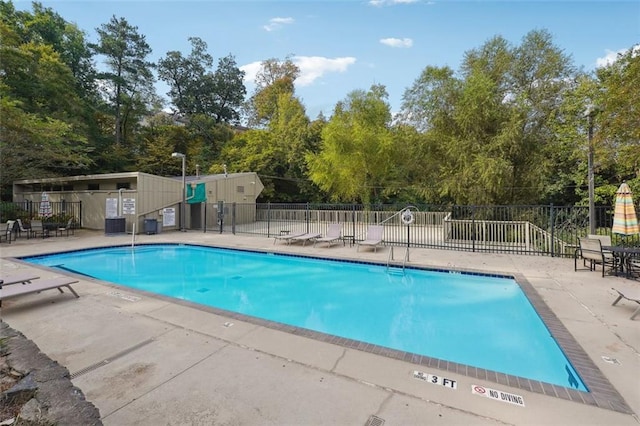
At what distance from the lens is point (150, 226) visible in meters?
13.5

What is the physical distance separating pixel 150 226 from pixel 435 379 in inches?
540

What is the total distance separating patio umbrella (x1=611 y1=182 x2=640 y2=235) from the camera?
6031 mm

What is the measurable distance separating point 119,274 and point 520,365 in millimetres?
8692

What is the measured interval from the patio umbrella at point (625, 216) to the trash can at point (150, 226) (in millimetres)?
15138

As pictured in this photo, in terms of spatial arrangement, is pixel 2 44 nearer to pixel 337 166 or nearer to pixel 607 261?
pixel 337 166

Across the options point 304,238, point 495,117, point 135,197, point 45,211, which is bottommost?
point 304,238

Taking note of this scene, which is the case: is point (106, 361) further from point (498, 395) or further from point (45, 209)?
point (45, 209)

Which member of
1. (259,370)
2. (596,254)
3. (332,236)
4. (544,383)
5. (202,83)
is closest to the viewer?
(544,383)

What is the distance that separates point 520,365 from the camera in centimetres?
352

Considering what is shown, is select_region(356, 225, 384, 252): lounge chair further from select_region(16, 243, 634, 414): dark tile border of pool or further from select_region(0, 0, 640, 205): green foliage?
select_region(0, 0, 640, 205): green foliage

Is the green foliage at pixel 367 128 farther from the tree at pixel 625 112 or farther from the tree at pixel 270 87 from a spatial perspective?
the tree at pixel 270 87

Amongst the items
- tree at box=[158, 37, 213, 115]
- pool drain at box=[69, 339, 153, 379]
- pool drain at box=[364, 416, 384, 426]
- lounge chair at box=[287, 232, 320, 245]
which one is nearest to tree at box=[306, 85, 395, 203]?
lounge chair at box=[287, 232, 320, 245]

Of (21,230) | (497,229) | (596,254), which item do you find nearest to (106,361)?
(596,254)

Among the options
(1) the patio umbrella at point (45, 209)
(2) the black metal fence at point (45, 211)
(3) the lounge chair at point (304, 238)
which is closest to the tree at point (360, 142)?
(3) the lounge chair at point (304, 238)
